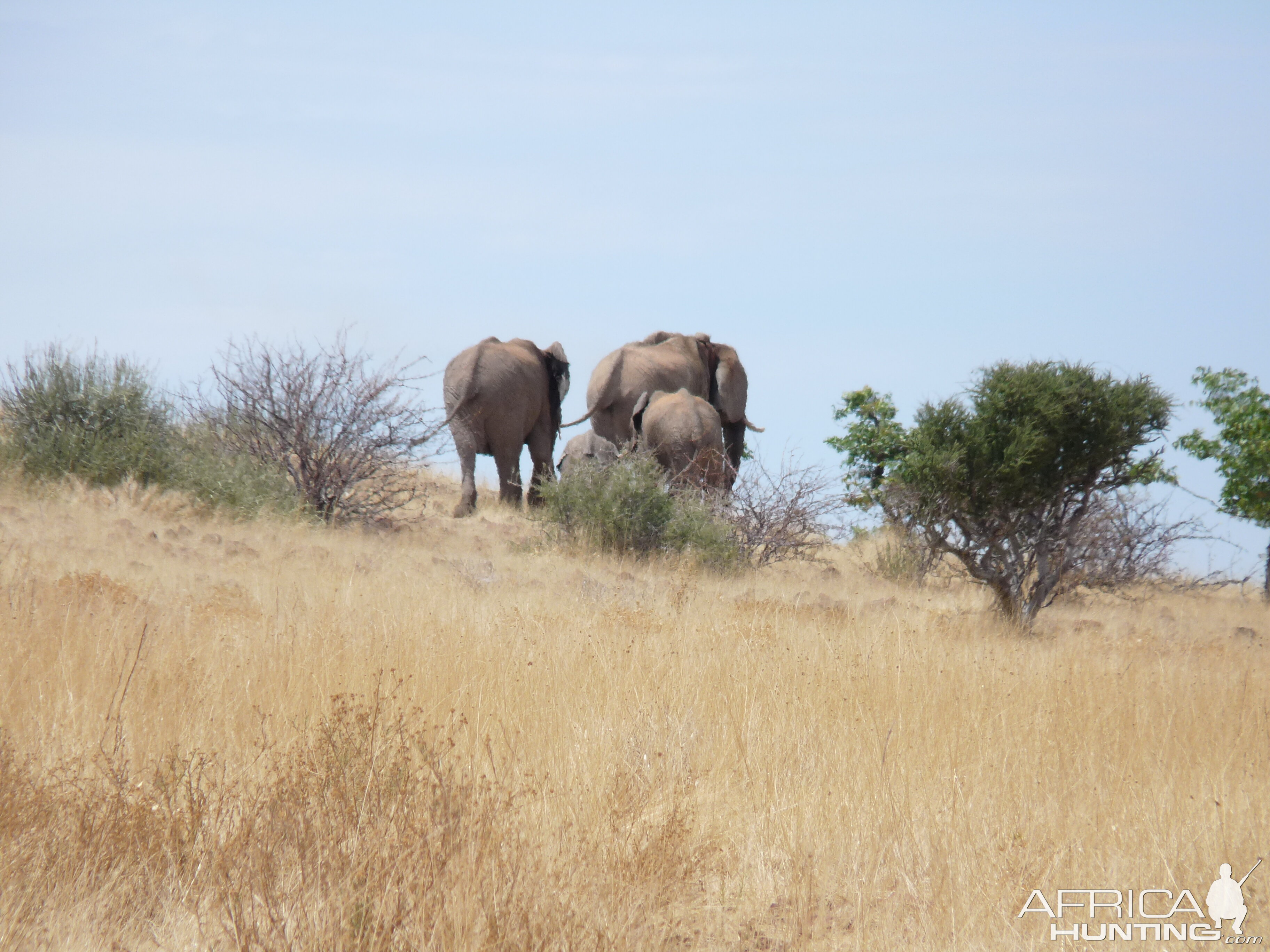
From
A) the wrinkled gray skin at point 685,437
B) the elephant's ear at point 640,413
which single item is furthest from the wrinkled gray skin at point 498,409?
the wrinkled gray skin at point 685,437

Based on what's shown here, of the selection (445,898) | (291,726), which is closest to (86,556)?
(291,726)

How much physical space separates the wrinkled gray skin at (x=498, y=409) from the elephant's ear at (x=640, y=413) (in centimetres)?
177

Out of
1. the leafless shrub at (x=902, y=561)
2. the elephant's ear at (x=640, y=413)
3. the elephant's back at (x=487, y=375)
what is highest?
the elephant's back at (x=487, y=375)

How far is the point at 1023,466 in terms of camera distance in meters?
10.8

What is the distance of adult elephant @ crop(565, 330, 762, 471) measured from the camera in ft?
59.2

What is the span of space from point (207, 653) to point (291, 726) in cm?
139

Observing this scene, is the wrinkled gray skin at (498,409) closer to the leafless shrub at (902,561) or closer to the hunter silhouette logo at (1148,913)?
the leafless shrub at (902,561)

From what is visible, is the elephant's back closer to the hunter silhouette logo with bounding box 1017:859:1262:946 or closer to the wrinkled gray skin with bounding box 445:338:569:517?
the wrinkled gray skin with bounding box 445:338:569:517

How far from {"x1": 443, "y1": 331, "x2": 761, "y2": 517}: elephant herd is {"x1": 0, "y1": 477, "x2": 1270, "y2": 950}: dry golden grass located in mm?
7146

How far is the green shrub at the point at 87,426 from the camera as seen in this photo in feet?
48.1

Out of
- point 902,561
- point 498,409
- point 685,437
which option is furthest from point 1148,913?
point 498,409

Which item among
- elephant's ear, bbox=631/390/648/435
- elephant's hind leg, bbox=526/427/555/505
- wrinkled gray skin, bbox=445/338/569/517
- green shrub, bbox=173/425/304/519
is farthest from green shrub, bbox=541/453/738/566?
elephant's hind leg, bbox=526/427/555/505

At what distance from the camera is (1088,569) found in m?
15.2

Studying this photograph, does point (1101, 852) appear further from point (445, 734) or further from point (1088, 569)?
point (1088, 569)
